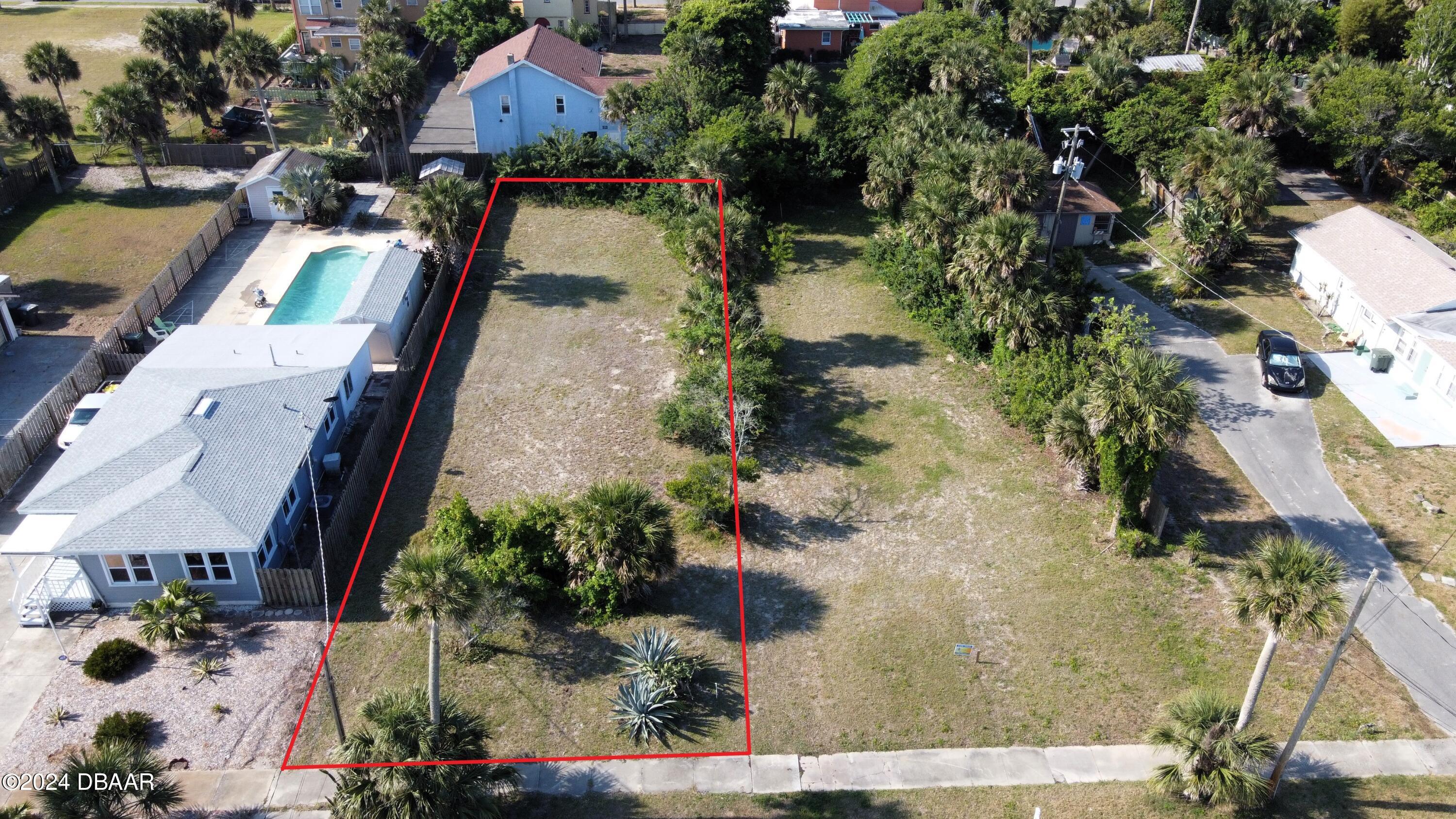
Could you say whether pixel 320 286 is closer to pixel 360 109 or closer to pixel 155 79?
pixel 360 109

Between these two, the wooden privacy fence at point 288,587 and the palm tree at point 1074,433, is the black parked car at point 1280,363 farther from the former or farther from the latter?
the wooden privacy fence at point 288,587

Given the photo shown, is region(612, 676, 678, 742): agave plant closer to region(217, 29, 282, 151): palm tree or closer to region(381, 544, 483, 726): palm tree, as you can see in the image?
region(381, 544, 483, 726): palm tree

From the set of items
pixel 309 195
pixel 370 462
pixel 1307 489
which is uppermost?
pixel 309 195

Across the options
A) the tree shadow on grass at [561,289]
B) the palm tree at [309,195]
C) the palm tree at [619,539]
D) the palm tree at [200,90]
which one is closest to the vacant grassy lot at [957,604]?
the palm tree at [619,539]

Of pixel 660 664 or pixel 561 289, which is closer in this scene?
pixel 660 664

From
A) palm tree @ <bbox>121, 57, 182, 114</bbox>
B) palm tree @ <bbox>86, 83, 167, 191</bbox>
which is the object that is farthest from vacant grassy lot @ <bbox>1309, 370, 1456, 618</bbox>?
palm tree @ <bbox>121, 57, 182, 114</bbox>

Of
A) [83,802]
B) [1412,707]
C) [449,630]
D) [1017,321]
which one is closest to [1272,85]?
[1017,321]

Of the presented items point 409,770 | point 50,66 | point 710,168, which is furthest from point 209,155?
point 409,770

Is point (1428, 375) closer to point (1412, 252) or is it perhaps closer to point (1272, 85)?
point (1412, 252)
